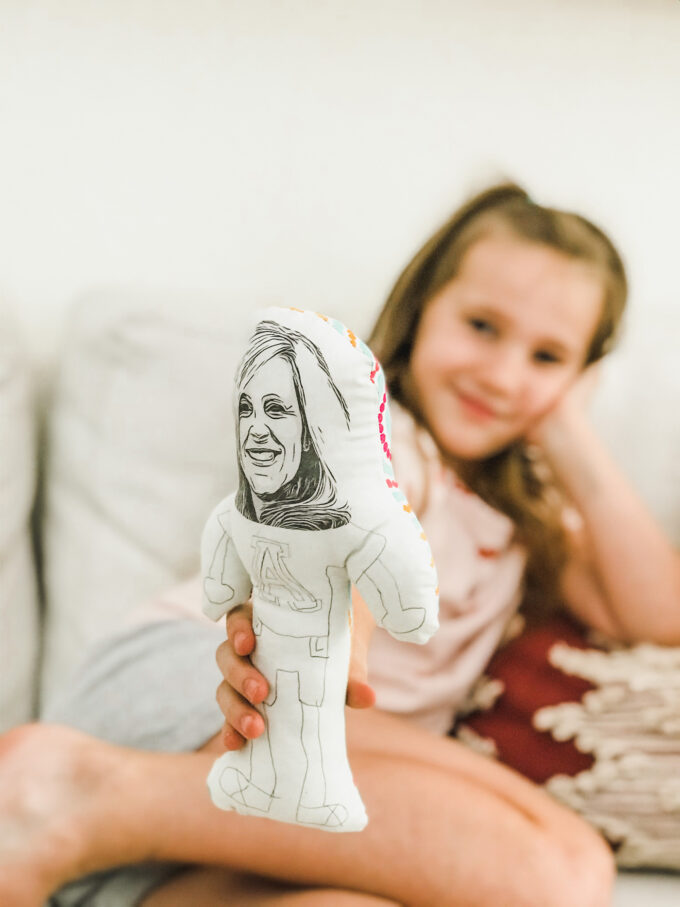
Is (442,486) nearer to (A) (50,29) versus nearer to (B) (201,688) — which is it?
(B) (201,688)

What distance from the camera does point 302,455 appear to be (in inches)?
11.1

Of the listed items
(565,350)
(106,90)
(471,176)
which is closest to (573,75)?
(471,176)

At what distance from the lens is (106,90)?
0.83 meters

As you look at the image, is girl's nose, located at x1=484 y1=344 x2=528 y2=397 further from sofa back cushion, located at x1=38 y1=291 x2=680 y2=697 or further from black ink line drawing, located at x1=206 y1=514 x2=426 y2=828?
black ink line drawing, located at x1=206 y1=514 x2=426 y2=828

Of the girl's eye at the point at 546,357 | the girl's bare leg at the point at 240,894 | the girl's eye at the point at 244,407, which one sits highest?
the girl's eye at the point at 244,407

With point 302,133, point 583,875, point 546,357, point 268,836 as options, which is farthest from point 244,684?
point 302,133

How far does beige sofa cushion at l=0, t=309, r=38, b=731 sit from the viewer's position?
73 cm

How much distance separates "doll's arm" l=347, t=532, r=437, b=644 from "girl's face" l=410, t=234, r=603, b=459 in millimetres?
Result: 380

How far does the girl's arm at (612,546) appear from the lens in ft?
2.46

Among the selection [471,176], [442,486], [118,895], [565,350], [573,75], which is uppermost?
[573,75]

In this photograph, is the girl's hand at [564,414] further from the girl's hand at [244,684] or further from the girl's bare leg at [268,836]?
the girl's hand at [244,684]

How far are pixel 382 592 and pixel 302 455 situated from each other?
6 cm

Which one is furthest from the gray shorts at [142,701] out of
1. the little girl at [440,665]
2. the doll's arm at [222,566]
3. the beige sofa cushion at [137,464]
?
the doll's arm at [222,566]

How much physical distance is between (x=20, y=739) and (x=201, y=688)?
0.43 feet
